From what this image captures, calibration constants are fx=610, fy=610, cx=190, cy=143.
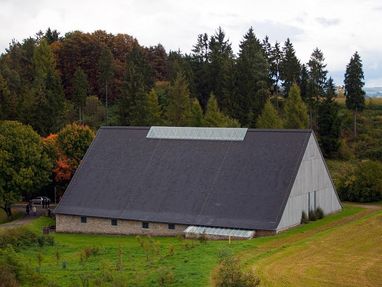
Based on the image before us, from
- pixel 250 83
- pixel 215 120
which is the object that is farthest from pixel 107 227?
pixel 250 83

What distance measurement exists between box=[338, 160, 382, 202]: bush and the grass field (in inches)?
391

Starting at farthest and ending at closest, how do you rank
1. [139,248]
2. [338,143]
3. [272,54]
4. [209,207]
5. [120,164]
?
[272,54] < [338,143] < [120,164] < [209,207] < [139,248]

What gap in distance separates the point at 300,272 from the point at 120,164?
2461 centimetres

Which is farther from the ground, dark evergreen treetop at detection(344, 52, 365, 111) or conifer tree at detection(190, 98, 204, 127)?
dark evergreen treetop at detection(344, 52, 365, 111)

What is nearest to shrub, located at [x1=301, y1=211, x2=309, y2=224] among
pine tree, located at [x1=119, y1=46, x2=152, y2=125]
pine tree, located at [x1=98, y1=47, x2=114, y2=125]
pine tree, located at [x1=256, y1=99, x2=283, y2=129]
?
pine tree, located at [x1=256, y1=99, x2=283, y2=129]

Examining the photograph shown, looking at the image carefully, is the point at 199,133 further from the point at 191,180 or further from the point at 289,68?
the point at 289,68

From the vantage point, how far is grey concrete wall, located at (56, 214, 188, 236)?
4350 centimetres

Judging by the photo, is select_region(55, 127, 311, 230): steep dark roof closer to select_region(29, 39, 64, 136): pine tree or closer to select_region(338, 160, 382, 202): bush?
select_region(338, 160, 382, 202): bush

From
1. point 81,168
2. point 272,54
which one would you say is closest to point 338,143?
point 272,54

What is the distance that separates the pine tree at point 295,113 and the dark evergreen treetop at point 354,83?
46.4 feet

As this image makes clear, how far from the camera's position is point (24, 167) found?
173ft

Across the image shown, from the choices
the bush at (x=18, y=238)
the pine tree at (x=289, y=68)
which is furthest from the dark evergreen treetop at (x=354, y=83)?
the bush at (x=18, y=238)

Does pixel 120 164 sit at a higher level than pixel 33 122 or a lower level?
lower

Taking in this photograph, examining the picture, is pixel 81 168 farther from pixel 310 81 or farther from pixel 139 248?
A: pixel 310 81
